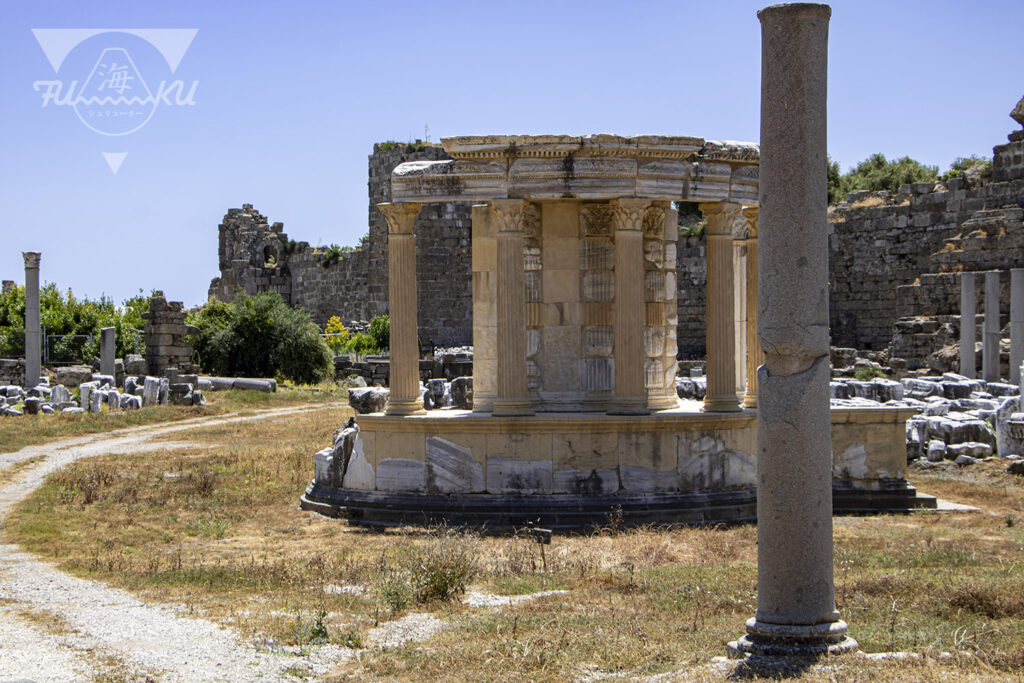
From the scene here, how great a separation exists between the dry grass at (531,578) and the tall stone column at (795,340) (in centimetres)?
56

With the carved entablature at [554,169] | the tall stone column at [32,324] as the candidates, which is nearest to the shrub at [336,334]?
the tall stone column at [32,324]

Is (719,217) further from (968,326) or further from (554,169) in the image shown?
(968,326)

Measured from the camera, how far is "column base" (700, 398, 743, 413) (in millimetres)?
14883

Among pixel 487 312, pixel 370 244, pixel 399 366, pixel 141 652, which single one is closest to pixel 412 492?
pixel 399 366

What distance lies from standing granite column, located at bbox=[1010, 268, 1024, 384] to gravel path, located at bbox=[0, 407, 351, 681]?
21181 millimetres

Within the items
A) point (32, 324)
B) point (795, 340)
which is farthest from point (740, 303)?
point (32, 324)

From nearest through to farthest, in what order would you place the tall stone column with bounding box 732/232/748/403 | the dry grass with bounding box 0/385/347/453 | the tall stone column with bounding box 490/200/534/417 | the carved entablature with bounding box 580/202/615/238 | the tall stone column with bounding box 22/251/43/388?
1. the tall stone column with bounding box 490/200/534/417
2. the carved entablature with bounding box 580/202/615/238
3. the tall stone column with bounding box 732/232/748/403
4. the dry grass with bounding box 0/385/347/453
5. the tall stone column with bounding box 22/251/43/388

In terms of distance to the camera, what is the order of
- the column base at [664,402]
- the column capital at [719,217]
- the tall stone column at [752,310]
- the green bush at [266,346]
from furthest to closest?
the green bush at [266,346] → the tall stone column at [752,310] → the column base at [664,402] → the column capital at [719,217]

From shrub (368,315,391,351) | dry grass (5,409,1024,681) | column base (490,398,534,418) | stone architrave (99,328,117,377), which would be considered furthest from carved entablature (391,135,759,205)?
shrub (368,315,391,351)

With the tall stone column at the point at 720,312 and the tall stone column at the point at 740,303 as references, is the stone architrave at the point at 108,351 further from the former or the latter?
the tall stone column at the point at 720,312

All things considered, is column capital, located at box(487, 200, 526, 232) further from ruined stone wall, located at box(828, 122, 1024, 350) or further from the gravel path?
ruined stone wall, located at box(828, 122, 1024, 350)

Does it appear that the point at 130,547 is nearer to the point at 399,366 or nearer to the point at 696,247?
the point at 399,366

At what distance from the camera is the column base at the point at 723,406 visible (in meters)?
14.9

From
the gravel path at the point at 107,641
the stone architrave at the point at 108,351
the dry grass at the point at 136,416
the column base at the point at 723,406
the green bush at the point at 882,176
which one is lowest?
the gravel path at the point at 107,641
